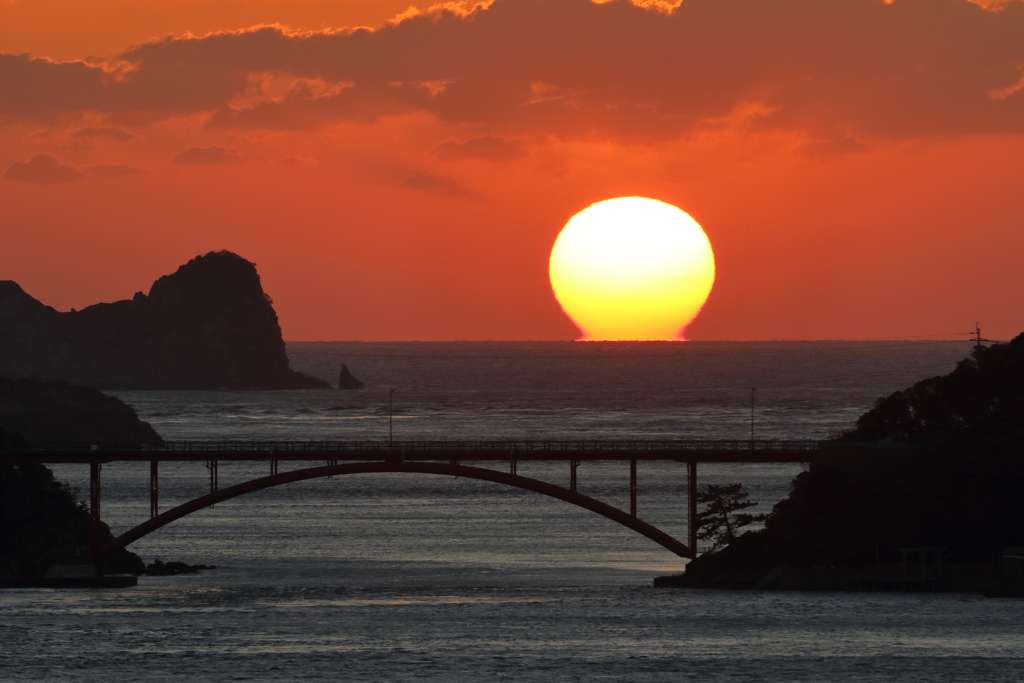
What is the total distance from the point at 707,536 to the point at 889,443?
47.0ft

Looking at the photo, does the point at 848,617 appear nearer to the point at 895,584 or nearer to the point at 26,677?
the point at 895,584

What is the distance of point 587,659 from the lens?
234ft

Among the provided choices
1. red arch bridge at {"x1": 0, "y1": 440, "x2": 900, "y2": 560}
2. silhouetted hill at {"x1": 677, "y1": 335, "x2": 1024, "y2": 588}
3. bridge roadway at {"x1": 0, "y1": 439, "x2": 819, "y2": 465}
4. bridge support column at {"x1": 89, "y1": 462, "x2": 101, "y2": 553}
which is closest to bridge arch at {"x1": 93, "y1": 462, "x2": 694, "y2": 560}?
red arch bridge at {"x1": 0, "y1": 440, "x2": 900, "y2": 560}

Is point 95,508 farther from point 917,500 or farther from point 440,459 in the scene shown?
point 917,500

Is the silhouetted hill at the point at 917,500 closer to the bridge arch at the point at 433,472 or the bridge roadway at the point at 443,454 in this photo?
the bridge roadway at the point at 443,454

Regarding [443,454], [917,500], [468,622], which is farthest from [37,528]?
[917,500]

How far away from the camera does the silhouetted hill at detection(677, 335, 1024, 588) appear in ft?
286

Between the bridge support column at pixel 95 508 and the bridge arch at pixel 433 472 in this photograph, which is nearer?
the bridge arch at pixel 433 472

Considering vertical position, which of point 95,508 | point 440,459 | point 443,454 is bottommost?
point 95,508

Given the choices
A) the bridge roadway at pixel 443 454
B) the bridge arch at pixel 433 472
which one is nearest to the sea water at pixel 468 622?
the bridge arch at pixel 433 472

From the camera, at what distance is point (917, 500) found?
287 feet

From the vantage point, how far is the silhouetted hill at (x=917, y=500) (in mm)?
87062

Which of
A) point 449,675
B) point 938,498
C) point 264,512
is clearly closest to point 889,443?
point 938,498

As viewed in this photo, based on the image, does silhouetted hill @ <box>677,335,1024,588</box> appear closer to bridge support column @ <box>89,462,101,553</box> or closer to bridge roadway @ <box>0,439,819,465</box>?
bridge roadway @ <box>0,439,819,465</box>
